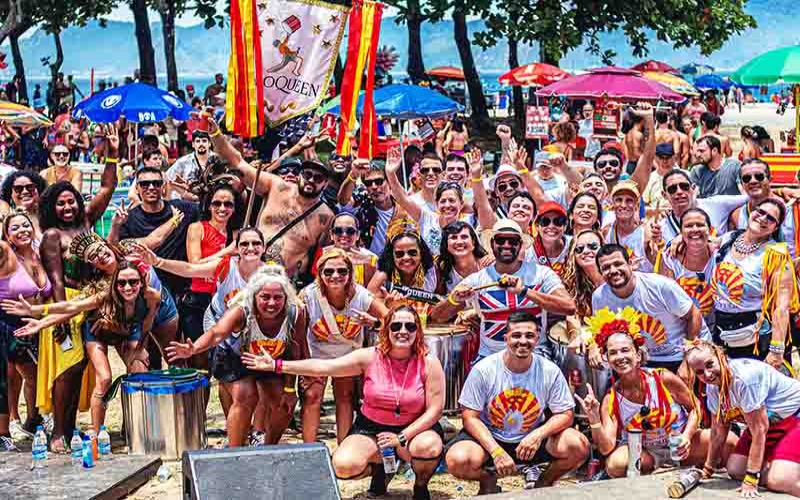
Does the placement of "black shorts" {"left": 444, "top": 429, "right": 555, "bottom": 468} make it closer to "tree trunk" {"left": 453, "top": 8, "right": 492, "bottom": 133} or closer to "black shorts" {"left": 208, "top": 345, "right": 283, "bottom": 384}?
"black shorts" {"left": 208, "top": 345, "right": 283, "bottom": 384}

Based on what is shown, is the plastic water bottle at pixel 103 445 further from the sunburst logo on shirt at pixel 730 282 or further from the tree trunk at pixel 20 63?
the tree trunk at pixel 20 63

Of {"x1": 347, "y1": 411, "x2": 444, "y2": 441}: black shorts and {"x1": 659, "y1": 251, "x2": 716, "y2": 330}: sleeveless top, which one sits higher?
{"x1": 659, "y1": 251, "x2": 716, "y2": 330}: sleeveless top

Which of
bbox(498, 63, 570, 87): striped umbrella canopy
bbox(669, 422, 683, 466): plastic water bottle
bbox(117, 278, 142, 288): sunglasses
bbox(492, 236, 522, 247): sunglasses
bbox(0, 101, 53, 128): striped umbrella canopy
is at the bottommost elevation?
bbox(669, 422, 683, 466): plastic water bottle

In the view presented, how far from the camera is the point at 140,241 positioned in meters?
8.84

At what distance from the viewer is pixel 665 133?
14883 mm

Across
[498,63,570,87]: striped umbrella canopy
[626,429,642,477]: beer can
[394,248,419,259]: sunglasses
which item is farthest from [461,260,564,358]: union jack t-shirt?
[498,63,570,87]: striped umbrella canopy

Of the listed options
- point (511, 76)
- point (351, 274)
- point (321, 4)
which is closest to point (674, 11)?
point (511, 76)

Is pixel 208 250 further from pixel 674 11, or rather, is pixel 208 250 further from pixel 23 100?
pixel 23 100

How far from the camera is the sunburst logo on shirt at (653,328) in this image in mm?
7523

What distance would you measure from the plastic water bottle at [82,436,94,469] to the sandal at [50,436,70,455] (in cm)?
46

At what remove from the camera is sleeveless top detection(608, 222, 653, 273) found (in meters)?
8.55

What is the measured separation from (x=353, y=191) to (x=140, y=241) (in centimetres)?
188

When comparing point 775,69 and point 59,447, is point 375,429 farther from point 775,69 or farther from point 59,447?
point 775,69

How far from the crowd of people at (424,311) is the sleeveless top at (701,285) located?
13mm
